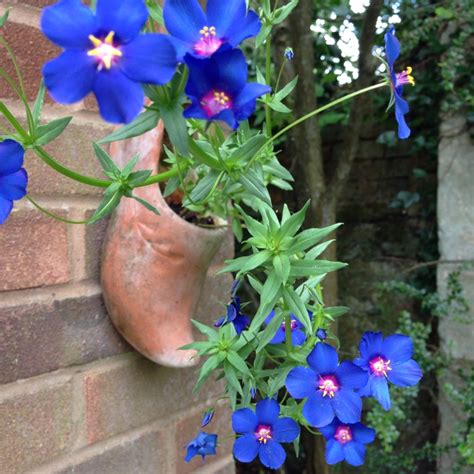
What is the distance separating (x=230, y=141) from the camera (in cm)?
66

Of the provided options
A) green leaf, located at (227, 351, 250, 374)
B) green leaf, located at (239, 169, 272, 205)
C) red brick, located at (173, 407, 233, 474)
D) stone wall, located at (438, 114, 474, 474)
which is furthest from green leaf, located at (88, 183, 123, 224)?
stone wall, located at (438, 114, 474, 474)

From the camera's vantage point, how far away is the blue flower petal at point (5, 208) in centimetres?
48

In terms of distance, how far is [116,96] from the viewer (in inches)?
13.6

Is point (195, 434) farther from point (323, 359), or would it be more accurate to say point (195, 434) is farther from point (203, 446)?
point (323, 359)

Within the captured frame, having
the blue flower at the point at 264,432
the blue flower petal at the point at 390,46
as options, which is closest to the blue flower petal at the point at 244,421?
the blue flower at the point at 264,432

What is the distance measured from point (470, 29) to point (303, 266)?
4.01 ft

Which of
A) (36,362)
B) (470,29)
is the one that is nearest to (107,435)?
(36,362)

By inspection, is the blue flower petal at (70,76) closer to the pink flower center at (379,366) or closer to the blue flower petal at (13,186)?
the blue flower petal at (13,186)

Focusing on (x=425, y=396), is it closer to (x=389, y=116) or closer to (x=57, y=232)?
(x=389, y=116)

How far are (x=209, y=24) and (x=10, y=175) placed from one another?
0.19m

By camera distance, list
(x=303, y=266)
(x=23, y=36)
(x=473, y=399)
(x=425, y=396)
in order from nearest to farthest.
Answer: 1. (x=303, y=266)
2. (x=23, y=36)
3. (x=473, y=399)
4. (x=425, y=396)

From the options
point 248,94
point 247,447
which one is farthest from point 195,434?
point 248,94

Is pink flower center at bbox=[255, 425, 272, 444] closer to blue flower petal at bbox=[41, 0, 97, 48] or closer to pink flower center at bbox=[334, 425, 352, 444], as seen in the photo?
pink flower center at bbox=[334, 425, 352, 444]

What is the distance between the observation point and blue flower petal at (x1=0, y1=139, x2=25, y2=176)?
0.47 meters
